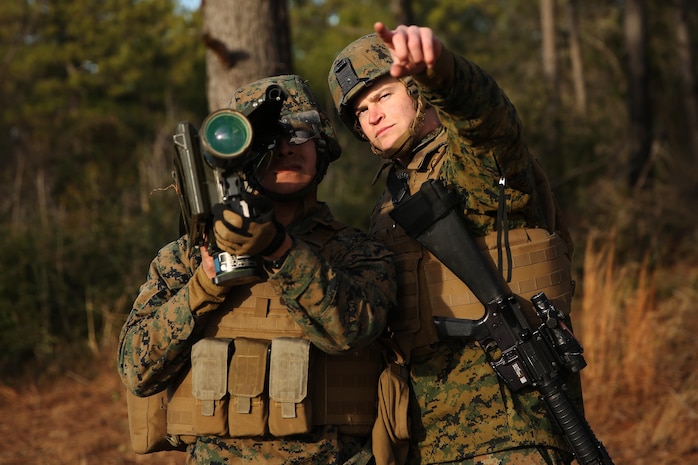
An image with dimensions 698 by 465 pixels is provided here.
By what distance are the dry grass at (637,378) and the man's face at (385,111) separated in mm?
3580

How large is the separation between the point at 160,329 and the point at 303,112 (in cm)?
82

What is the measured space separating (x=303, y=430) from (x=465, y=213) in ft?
2.71

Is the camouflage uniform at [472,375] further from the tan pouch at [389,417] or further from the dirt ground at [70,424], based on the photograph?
the dirt ground at [70,424]

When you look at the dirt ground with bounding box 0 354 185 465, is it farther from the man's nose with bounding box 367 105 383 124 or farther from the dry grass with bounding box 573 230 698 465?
the man's nose with bounding box 367 105 383 124

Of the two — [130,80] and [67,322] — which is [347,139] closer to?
[67,322]

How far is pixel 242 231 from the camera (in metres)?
2.01

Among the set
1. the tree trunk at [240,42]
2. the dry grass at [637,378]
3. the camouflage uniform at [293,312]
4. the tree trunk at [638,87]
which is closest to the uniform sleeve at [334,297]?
the camouflage uniform at [293,312]

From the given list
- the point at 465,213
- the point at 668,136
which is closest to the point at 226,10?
the point at 465,213

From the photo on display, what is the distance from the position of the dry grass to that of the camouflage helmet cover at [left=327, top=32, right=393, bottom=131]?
362 centimetres

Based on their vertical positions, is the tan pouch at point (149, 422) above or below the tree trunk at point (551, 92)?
below

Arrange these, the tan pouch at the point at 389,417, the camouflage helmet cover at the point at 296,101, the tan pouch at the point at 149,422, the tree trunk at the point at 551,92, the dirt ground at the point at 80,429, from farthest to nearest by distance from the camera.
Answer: the tree trunk at the point at 551,92, the dirt ground at the point at 80,429, the camouflage helmet cover at the point at 296,101, the tan pouch at the point at 149,422, the tan pouch at the point at 389,417

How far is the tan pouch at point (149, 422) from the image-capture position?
2.60 metres

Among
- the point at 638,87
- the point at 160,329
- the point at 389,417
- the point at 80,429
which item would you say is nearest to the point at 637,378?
the point at 80,429

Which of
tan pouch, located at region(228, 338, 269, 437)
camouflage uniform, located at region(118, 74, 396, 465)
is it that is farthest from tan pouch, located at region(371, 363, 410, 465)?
tan pouch, located at region(228, 338, 269, 437)
